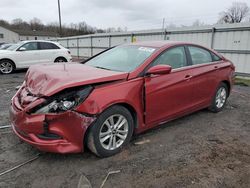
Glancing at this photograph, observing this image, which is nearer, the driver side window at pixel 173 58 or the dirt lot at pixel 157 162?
the dirt lot at pixel 157 162

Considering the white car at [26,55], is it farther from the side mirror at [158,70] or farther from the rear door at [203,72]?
the side mirror at [158,70]

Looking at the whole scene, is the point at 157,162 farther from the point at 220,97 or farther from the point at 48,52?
the point at 48,52

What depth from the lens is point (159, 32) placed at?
12570 mm

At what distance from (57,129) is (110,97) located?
2.47 ft

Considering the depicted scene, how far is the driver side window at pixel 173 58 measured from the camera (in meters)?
3.77

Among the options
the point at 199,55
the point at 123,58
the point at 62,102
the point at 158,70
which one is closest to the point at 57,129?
the point at 62,102

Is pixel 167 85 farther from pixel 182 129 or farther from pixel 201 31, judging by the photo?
pixel 201 31

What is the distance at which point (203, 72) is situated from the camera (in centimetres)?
441

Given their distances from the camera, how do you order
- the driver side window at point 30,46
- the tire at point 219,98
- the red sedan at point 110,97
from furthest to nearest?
the driver side window at point 30,46 < the tire at point 219,98 < the red sedan at point 110,97

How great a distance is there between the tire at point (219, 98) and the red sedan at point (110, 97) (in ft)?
1.83

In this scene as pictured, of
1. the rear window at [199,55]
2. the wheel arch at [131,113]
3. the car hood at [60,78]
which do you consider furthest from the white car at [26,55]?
the wheel arch at [131,113]

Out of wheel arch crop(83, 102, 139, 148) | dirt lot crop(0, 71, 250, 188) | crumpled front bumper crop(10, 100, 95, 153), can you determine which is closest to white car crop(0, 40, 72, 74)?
dirt lot crop(0, 71, 250, 188)

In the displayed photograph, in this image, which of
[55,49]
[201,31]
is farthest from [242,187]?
[55,49]

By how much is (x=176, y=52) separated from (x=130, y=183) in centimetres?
246
